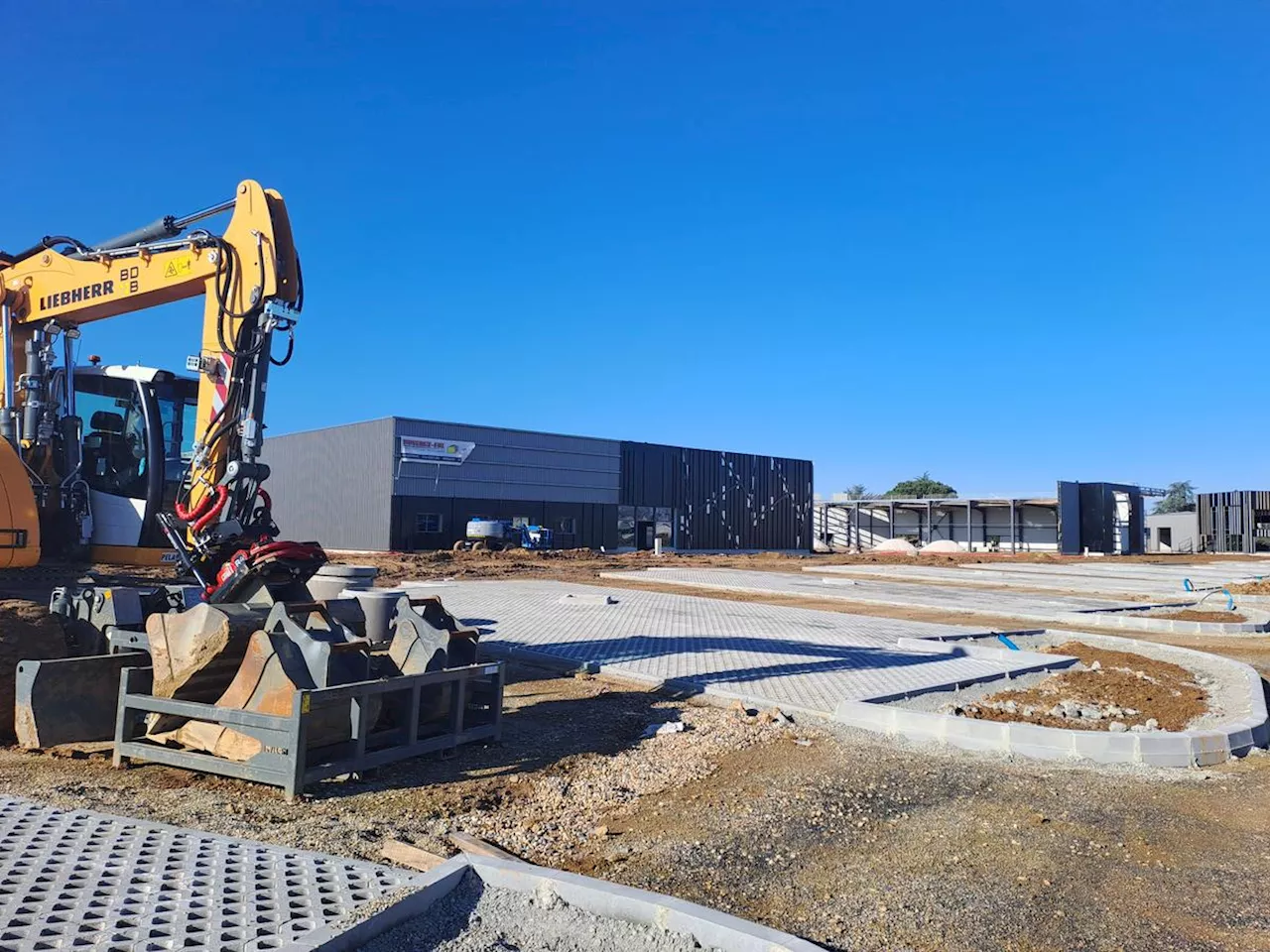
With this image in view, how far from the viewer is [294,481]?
48.7m

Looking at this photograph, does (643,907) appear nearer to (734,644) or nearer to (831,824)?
(831,824)

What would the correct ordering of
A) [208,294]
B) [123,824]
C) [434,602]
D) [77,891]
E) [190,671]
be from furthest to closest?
1. [208,294]
2. [434,602]
3. [190,671]
4. [123,824]
5. [77,891]

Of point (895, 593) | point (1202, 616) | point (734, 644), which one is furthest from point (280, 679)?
point (895, 593)

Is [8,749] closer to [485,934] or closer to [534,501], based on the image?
[485,934]

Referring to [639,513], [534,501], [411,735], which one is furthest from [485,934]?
[639,513]

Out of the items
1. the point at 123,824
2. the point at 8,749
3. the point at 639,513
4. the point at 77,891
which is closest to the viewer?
the point at 77,891

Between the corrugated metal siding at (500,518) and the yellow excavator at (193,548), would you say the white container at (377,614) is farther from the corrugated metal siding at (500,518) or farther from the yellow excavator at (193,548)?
the corrugated metal siding at (500,518)

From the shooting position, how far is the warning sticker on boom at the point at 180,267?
371 inches

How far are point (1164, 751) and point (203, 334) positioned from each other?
922 cm

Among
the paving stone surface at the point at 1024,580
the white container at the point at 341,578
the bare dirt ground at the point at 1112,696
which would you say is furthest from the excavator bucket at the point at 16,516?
the paving stone surface at the point at 1024,580

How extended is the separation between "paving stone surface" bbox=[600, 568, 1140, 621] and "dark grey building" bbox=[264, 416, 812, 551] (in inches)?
620

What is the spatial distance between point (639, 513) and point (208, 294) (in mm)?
42215

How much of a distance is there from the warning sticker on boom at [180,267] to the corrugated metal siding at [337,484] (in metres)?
31.8

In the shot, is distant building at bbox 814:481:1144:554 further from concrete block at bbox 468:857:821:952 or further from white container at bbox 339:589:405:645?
concrete block at bbox 468:857:821:952
